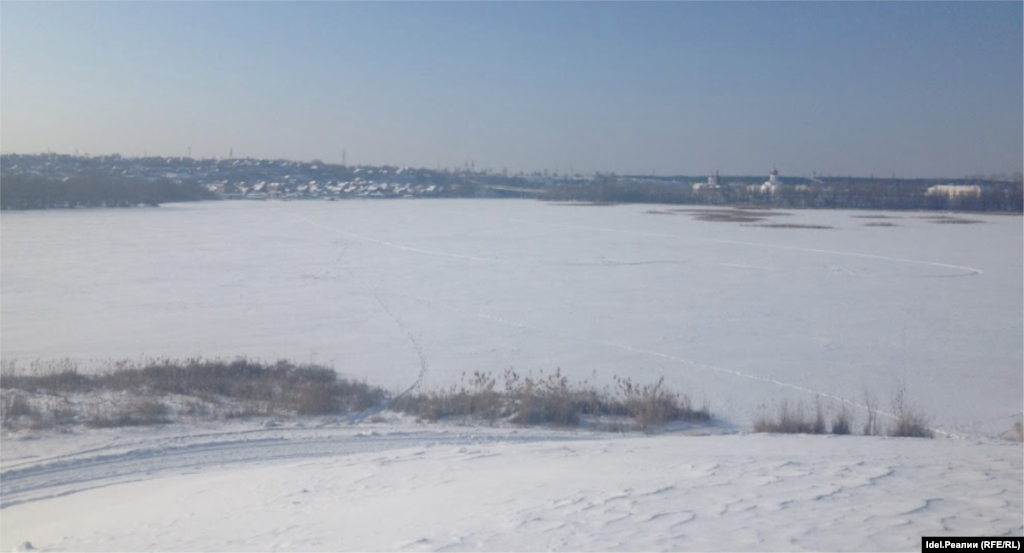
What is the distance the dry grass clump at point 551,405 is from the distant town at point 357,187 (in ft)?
146

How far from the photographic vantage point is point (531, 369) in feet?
38.4

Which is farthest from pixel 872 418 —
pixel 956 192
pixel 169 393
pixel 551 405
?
pixel 956 192

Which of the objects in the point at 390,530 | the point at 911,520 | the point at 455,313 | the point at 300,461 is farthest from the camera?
the point at 455,313

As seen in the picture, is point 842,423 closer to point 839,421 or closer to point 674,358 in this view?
point 839,421

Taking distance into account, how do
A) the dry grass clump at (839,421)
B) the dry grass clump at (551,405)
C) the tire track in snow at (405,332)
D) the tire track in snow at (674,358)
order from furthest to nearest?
the tire track in snow at (405,332)
the tire track in snow at (674,358)
the dry grass clump at (551,405)
the dry grass clump at (839,421)

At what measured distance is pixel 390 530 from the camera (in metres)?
4.93

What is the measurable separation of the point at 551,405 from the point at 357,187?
79.5 m

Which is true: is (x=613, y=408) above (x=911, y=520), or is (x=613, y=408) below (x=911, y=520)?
below

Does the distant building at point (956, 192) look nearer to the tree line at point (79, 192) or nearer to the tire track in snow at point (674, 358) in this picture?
the tree line at point (79, 192)

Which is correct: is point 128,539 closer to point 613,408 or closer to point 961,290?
point 613,408

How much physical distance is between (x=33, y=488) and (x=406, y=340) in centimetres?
760

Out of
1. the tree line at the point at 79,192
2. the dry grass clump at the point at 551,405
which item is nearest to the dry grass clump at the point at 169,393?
the dry grass clump at the point at 551,405

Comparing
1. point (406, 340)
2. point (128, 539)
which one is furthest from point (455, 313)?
point (128, 539)

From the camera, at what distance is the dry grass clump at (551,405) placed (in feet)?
30.4
